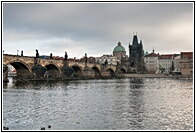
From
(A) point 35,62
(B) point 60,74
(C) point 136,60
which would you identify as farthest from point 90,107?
(C) point 136,60

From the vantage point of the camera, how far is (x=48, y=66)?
6488cm

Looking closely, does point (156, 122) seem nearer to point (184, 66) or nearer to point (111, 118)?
point (111, 118)

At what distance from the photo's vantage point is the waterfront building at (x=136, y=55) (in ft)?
459

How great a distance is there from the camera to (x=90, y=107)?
1667cm

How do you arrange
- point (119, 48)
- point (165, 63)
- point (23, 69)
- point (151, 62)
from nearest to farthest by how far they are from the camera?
point (23, 69), point (165, 63), point (151, 62), point (119, 48)

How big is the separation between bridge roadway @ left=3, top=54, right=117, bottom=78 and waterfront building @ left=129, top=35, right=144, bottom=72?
44.6m

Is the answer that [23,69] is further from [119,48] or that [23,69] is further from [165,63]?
[119,48]

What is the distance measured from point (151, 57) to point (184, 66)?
5064cm

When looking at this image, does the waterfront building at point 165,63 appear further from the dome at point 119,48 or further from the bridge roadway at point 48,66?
the bridge roadway at point 48,66

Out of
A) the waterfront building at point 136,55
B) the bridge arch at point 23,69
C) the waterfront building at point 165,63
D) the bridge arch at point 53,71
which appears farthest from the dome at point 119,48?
the bridge arch at point 23,69

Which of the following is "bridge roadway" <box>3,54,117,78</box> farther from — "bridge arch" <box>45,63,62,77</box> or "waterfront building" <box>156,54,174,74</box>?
"waterfront building" <box>156,54,174,74</box>

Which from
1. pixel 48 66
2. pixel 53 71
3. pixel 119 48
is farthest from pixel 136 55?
pixel 48 66

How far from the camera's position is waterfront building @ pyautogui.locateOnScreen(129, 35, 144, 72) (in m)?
140

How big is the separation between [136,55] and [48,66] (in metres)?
84.0
